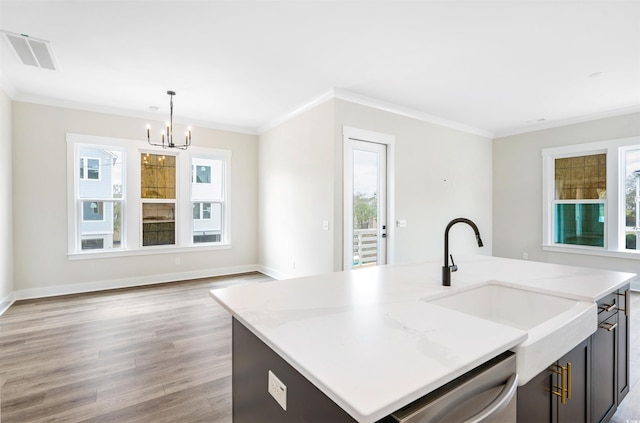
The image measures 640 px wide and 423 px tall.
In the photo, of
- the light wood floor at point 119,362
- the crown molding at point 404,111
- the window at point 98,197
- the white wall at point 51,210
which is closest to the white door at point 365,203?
the crown molding at point 404,111

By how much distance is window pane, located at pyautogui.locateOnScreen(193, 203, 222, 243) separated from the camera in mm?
5695

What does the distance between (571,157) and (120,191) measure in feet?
24.5

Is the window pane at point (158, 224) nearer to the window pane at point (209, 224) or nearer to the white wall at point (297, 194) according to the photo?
the window pane at point (209, 224)

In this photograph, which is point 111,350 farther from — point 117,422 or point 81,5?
point 81,5

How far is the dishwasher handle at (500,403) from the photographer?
0.81m

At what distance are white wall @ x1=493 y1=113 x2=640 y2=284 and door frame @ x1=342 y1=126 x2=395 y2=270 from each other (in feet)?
9.58

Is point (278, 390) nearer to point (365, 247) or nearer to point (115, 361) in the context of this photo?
point (115, 361)

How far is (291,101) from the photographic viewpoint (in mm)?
4551

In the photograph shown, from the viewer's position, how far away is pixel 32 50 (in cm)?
307

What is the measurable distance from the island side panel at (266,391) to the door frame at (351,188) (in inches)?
115

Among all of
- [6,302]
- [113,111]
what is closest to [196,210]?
[113,111]

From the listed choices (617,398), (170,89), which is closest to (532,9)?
(617,398)

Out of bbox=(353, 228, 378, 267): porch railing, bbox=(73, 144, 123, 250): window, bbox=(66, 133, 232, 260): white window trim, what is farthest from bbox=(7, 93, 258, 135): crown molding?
bbox=(353, 228, 378, 267): porch railing

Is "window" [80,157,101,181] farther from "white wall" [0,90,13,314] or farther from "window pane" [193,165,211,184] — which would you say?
"window pane" [193,165,211,184]
